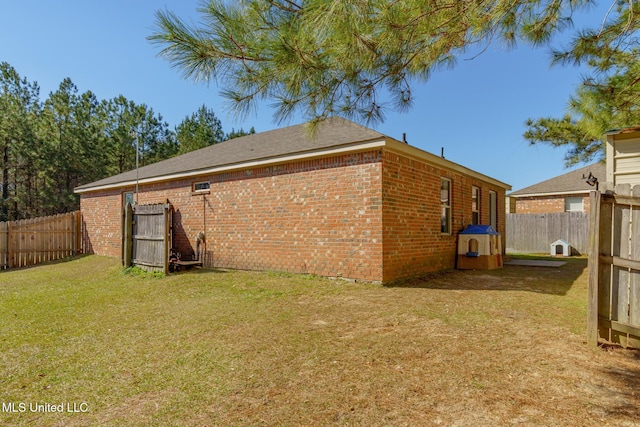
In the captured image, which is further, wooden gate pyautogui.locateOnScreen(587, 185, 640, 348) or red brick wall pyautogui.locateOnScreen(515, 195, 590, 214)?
red brick wall pyautogui.locateOnScreen(515, 195, 590, 214)

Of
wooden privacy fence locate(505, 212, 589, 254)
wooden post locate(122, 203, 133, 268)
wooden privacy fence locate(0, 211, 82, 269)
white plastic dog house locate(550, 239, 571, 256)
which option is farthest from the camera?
wooden privacy fence locate(505, 212, 589, 254)

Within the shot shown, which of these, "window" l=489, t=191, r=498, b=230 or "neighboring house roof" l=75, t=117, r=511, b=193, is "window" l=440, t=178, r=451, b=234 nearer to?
"neighboring house roof" l=75, t=117, r=511, b=193

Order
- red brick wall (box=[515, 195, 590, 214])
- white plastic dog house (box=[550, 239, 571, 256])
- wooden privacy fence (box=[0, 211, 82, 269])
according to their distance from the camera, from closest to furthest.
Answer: wooden privacy fence (box=[0, 211, 82, 269])
white plastic dog house (box=[550, 239, 571, 256])
red brick wall (box=[515, 195, 590, 214])

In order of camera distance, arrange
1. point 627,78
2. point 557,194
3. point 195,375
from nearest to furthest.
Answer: point 195,375 < point 627,78 < point 557,194

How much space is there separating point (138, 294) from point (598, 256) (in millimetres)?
7869

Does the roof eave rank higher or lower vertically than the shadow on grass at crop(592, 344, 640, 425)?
higher

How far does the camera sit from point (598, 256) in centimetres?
356

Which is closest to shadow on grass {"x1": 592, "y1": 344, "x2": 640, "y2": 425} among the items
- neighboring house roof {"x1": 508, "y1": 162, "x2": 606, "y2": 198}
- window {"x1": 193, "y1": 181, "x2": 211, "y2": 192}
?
window {"x1": 193, "y1": 181, "x2": 211, "y2": 192}

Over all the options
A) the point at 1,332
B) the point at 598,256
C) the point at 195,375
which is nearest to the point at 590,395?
the point at 598,256

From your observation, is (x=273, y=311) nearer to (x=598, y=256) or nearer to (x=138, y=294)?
(x=138, y=294)

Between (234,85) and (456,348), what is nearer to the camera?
(456,348)

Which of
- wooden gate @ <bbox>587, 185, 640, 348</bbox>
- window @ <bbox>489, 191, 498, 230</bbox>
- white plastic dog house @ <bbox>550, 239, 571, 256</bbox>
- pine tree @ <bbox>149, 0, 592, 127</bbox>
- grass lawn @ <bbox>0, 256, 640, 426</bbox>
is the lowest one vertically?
grass lawn @ <bbox>0, 256, 640, 426</bbox>

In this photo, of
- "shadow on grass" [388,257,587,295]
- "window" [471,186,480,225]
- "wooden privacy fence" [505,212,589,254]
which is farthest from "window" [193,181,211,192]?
"wooden privacy fence" [505,212,589,254]

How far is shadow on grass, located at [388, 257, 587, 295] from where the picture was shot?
23.7 feet
